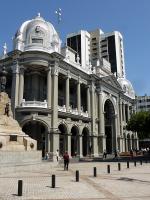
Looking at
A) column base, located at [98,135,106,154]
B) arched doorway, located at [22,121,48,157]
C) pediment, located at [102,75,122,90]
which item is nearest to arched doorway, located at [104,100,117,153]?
pediment, located at [102,75,122,90]

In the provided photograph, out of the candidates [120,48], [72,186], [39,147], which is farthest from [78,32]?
[72,186]

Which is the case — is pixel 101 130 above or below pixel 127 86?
below

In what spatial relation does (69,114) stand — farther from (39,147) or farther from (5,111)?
(5,111)

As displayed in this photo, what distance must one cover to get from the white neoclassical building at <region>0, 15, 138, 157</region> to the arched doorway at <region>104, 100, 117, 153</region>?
1409 mm

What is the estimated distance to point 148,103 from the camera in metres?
120

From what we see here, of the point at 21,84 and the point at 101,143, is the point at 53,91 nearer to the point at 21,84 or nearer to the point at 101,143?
the point at 21,84

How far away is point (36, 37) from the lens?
45.3m

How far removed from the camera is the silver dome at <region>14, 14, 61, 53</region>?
4428 cm

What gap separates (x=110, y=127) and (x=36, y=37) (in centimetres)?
2997

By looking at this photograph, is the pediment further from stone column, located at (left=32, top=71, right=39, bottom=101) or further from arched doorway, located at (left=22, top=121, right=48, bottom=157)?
arched doorway, located at (left=22, top=121, right=48, bottom=157)

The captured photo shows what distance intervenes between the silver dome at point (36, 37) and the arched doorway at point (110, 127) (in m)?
23.8

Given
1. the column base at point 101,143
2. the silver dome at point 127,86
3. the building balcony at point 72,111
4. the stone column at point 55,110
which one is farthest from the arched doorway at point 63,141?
the silver dome at point 127,86

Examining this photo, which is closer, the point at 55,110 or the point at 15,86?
the point at 15,86

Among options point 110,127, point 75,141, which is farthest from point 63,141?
point 110,127
